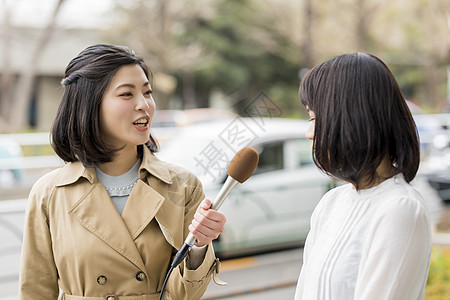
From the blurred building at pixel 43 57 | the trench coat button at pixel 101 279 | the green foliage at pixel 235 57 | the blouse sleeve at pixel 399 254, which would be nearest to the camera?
the blouse sleeve at pixel 399 254

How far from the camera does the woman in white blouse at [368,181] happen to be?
128cm

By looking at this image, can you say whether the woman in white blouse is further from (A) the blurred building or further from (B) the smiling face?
(A) the blurred building

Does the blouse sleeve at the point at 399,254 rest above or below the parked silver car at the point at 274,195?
above

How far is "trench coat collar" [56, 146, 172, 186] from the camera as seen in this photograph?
183 cm

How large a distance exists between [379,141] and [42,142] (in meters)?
11.0

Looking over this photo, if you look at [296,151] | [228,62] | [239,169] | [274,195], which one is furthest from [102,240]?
[228,62]

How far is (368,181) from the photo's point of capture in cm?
145

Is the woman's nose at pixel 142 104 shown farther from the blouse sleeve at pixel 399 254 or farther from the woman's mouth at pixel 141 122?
the blouse sleeve at pixel 399 254

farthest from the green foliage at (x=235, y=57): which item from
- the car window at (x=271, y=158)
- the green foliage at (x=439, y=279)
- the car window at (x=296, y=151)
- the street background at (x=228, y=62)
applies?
the green foliage at (x=439, y=279)

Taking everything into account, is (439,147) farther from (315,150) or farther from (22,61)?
(22,61)

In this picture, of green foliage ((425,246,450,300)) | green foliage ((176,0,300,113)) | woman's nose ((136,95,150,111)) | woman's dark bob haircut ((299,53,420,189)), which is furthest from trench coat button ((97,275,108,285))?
green foliage ((176,0,300,113))

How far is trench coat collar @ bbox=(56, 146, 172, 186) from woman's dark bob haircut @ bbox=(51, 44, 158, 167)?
0.09ft

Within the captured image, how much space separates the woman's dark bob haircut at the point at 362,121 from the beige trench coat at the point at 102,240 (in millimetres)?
580

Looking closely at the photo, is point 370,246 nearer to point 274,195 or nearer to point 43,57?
point 274,195
